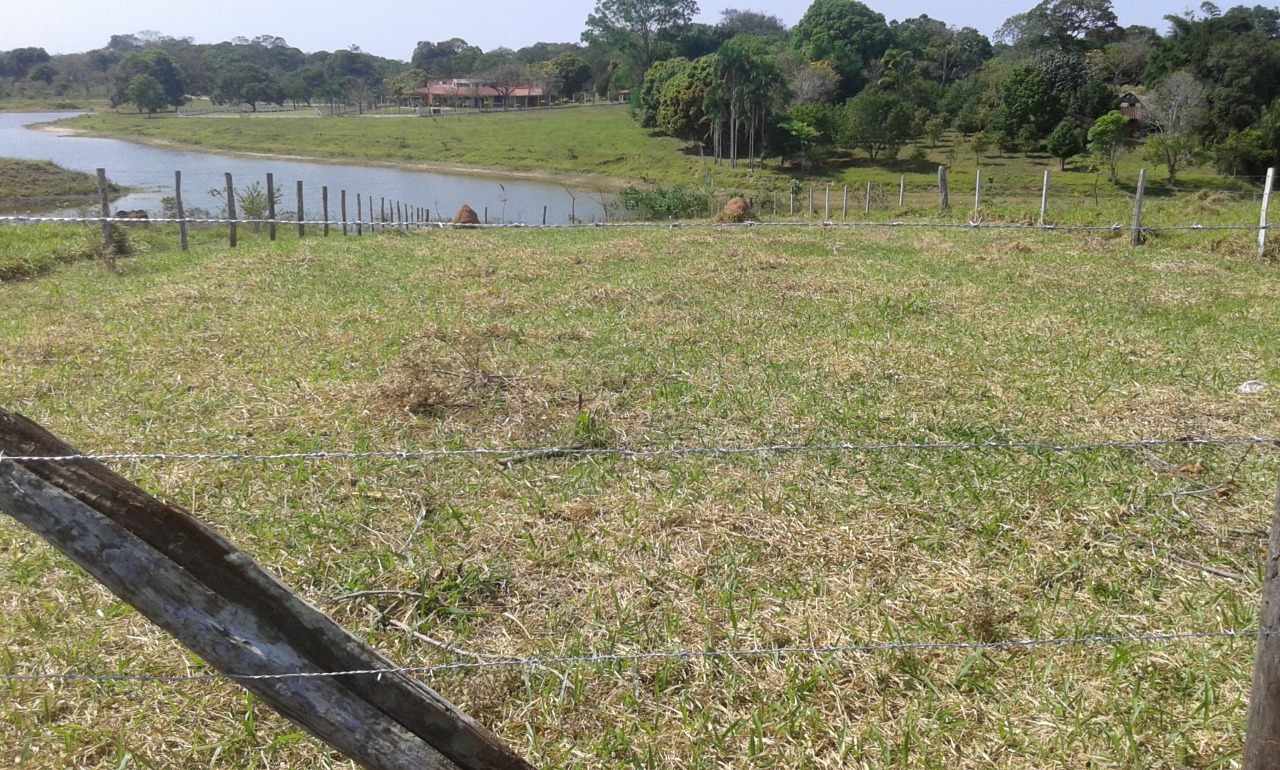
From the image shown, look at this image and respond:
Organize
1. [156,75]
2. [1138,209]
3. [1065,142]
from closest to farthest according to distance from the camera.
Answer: [1138,209] < [1065,142] < [156,75]

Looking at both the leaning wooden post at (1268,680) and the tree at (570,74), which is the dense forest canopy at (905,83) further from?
the leaning wooden post at (1268,680)

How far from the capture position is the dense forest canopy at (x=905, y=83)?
3881cm

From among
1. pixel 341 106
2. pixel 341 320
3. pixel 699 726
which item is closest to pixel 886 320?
pixel 341 320

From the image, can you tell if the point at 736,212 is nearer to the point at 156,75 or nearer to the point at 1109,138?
the point at 1109,138

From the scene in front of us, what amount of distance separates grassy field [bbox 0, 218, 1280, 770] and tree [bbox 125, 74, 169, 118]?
84.4 meters

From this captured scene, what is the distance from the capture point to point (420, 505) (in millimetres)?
4316

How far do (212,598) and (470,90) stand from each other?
89.8 m

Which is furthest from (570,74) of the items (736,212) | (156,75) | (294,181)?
(736,212)

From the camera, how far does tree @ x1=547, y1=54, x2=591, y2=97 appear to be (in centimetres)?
8350

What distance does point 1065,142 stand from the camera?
3934 centimetres

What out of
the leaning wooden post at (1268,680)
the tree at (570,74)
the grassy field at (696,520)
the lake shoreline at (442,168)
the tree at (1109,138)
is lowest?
the grassy field at (696,520)

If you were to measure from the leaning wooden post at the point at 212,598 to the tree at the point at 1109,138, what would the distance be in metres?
38.3

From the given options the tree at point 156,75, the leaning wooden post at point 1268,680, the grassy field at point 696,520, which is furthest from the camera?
the tree at point 156,75

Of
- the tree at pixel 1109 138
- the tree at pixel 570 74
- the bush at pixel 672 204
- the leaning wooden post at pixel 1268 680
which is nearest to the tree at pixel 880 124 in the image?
the tree at pixel 1109 138
